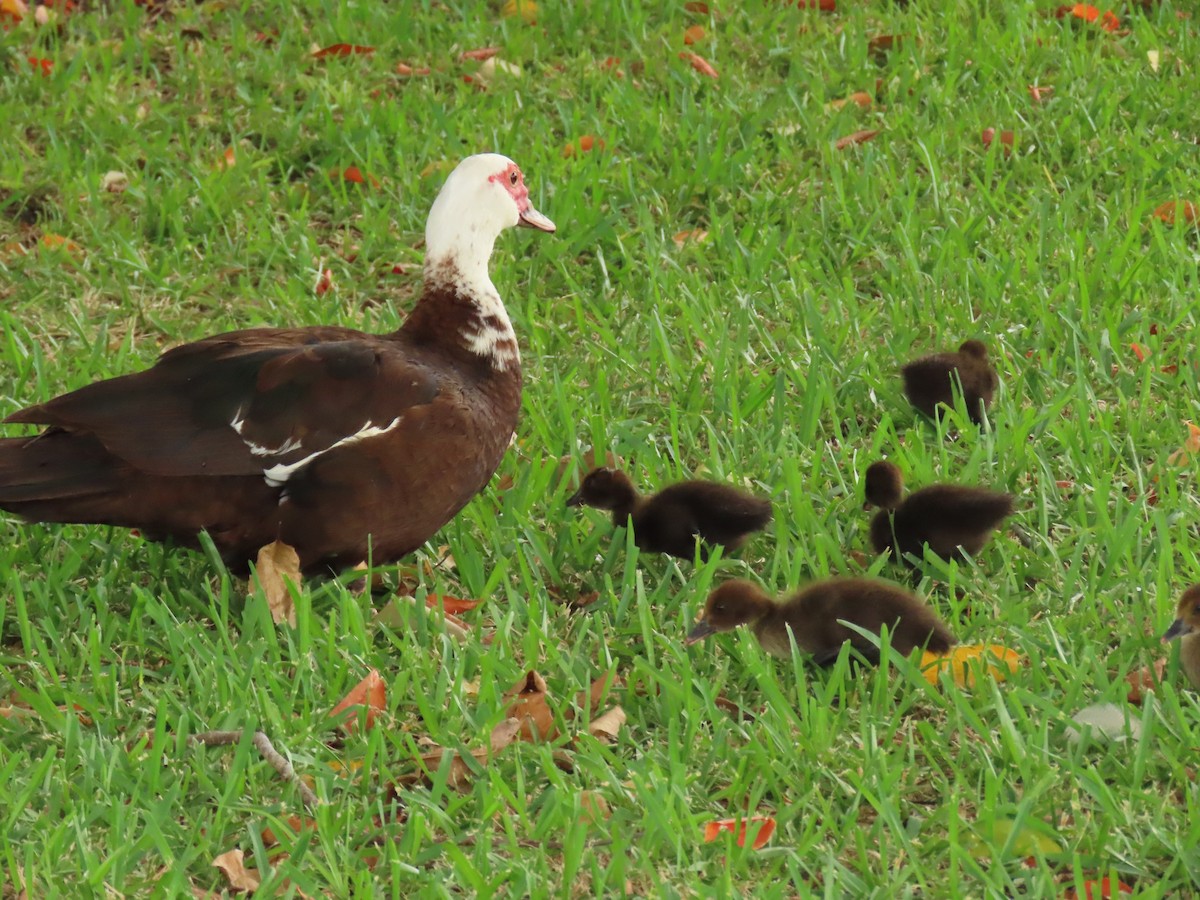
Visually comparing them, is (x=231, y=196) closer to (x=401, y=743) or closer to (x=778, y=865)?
(x=401, y=743)

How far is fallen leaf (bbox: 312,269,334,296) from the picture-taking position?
5.79 meters

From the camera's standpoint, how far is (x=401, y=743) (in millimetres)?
3490

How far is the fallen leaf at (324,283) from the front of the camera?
19.0ft

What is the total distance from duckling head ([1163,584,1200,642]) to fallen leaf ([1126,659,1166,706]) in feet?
0.24

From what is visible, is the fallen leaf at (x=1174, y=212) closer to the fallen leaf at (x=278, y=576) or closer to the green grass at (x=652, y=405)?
the green grass at (x=652, y=405)

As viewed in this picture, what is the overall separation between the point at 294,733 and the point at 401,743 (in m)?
0.23

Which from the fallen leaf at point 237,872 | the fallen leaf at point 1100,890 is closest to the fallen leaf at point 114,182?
the fallen leaf at point 237,872

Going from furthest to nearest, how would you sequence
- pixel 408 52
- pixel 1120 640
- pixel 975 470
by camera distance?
pixel 408 52 < pixel 975 470 < pixel 1120 640

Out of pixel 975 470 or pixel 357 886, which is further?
pixel 975 470

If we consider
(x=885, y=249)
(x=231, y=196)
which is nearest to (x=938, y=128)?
(x=885, y=249)

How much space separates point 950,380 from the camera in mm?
4680

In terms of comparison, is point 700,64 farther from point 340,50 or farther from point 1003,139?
point 340,50

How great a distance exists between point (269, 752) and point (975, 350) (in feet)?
7.97

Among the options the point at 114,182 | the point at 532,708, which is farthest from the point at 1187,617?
the point at 114,182
